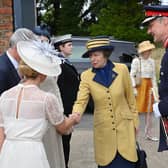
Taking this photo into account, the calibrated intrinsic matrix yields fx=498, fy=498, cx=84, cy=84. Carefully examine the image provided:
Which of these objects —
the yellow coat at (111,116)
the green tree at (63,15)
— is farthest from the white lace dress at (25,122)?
the green tree at (63,15)

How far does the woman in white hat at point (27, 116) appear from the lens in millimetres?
3646

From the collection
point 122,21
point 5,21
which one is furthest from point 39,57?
point 122,21

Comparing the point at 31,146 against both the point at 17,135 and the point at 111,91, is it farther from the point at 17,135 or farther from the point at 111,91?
the point at 111,91

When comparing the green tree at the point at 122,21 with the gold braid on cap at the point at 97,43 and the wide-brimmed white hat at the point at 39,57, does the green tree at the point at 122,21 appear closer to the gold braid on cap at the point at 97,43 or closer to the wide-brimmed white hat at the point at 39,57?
the gold braid on cap at the point at 97,43

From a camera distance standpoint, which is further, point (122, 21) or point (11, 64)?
point (122, 21)

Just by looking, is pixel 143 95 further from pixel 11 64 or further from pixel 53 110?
pixel 53 110

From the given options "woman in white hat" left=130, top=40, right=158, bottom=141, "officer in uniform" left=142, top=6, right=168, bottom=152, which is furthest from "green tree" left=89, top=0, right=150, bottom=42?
"officer in uniform" left=142, top=6, right=168, bottom=152

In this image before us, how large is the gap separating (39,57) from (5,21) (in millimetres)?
3571

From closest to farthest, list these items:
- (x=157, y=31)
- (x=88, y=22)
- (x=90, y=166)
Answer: (x=157, y=31) → (x=90, y=166) → (x=88, y=22)

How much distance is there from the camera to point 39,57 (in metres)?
3.83

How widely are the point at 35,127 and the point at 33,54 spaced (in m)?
0.57

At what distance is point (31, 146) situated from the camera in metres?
3.70

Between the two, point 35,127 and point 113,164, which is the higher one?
point 35,127

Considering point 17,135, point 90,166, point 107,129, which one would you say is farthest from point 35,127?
point 90,166
